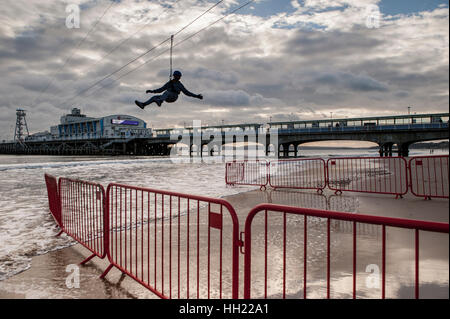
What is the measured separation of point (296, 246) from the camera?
4504mm

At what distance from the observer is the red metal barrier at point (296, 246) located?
196cm

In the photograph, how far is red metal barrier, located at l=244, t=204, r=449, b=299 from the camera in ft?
6.42

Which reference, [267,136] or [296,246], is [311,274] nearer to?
[296,246]

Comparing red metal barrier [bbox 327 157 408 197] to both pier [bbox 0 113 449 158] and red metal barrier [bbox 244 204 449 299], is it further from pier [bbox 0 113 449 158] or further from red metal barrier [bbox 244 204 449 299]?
pier [bbox 0 113 449 158]

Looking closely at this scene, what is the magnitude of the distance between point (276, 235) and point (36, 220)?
5580 millimetres

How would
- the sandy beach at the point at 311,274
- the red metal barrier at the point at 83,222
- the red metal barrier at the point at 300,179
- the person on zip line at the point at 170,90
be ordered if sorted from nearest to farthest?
the sandy beach at the point at 311,274, the red metal barrier at the point at 83,222, the person on zip line at the point at 170,90, the red metal barrier at the point at 300,179

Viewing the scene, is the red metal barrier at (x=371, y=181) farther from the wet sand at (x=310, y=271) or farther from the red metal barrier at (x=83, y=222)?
the red metal barrier at (x=83, y=222)

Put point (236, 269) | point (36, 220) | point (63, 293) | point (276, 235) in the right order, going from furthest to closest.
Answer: point (36, 220) < point (276, 235) < point (63, 293) < point (236, 269)

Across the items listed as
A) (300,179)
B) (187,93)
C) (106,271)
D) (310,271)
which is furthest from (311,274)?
(300,179)

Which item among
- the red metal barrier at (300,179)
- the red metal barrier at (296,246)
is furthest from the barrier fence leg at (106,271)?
the red metal barrier at (300,179)
